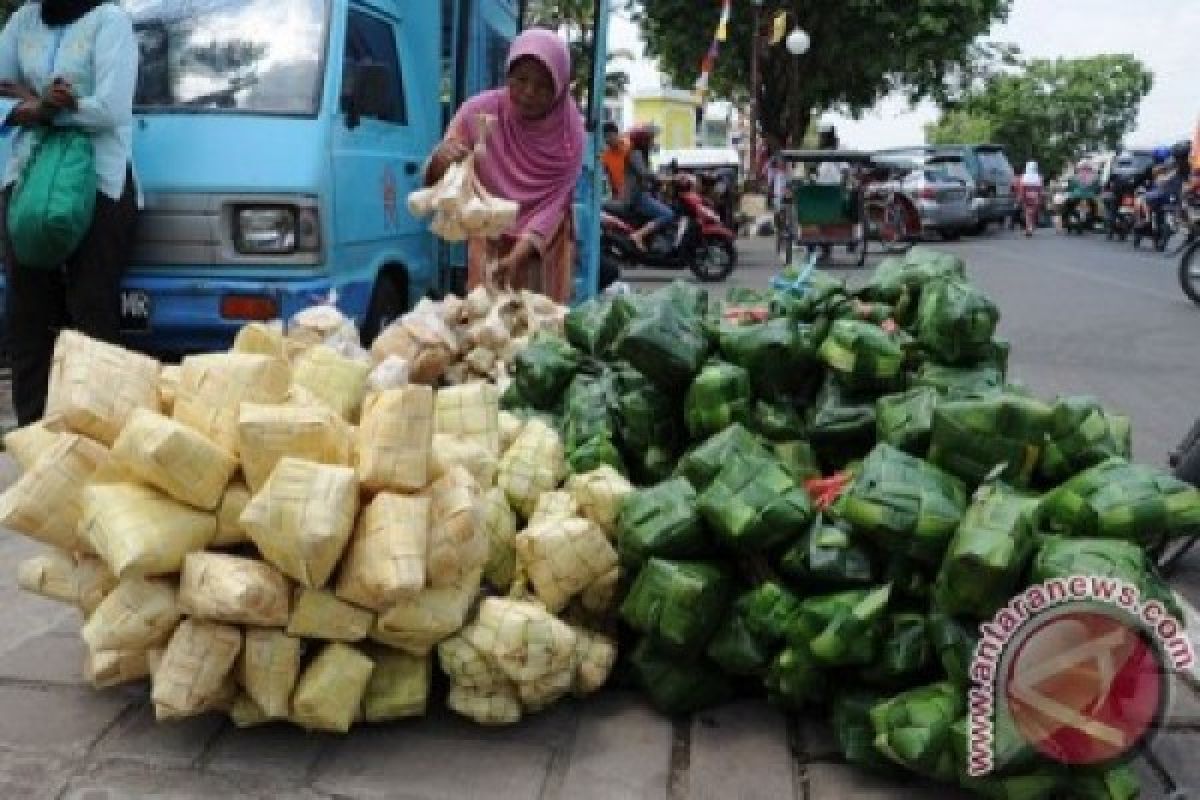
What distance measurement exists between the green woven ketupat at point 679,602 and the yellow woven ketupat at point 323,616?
59cm

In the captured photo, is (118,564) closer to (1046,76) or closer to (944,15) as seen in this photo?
(944,15)

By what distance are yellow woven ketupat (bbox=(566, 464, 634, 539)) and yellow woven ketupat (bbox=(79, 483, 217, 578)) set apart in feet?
2.81

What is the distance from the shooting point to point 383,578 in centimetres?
213

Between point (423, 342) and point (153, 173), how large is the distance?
1.75m

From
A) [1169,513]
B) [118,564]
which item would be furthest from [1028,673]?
[118,564]

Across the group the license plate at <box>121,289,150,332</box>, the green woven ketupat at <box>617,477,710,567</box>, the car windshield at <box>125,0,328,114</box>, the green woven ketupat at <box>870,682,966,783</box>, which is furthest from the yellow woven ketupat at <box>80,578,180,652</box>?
the car windshield at <box>125,0,328,114</box>

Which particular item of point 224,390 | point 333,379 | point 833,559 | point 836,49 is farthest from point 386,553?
point 836,49

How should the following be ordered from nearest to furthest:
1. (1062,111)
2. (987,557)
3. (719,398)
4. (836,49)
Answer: (987,557) → (719,398) → (836,49) → (1062,111)

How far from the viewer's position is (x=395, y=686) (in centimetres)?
238

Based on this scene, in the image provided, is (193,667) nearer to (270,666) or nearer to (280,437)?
(270,666)

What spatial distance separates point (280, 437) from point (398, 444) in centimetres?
23

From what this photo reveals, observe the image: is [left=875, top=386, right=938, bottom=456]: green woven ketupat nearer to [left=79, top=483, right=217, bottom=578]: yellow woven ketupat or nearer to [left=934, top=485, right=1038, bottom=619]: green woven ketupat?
[left=934, top=485, right=1038, bottom=619]: green woven ketupat

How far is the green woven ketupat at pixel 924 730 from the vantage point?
2.11m

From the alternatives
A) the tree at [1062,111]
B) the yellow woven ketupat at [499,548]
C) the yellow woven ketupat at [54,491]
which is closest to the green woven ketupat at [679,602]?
the yellow woven ketupat at [499,548]
